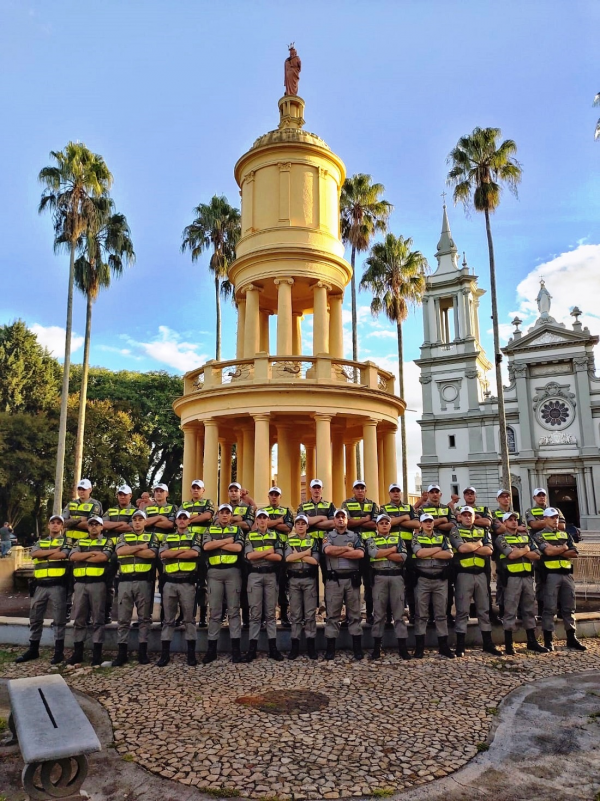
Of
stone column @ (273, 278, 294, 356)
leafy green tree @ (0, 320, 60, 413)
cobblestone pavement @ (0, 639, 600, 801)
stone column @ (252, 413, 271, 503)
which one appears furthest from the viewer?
leafy green tree @ (0, 320, 60, 413)

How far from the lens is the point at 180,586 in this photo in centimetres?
840

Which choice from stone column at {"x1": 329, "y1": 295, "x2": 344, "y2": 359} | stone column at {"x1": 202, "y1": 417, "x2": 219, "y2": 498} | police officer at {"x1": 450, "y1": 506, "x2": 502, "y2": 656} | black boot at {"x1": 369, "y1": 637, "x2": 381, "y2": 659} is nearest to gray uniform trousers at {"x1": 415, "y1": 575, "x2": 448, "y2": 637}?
police officer at {"x1": 450, "y1": 506, "x2": 502, "y2": 656}

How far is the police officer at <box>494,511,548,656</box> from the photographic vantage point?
29.1 feet

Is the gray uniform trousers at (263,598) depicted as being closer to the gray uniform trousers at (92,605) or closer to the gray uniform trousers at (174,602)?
the gray uniform trousers at (174,602)

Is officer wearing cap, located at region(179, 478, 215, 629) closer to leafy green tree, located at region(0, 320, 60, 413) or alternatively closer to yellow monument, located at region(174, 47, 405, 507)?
yellow monument, located at region(174, 47, 405, 507)

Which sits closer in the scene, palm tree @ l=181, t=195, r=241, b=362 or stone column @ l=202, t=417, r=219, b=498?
stone column @ l=202, t=417, r=219, b=498

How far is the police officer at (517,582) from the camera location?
8.86m

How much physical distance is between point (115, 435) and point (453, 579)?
3278 centimetres

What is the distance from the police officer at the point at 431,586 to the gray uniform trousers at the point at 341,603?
947mm

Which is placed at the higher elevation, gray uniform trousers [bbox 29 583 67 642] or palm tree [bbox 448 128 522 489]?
palm tree [bbox 448 128 522 489]

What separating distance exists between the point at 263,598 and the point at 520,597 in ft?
13.6

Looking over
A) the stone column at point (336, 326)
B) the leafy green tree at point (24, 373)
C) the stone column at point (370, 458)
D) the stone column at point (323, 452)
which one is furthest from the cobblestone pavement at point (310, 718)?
the leafy green tree at point (24, 373)

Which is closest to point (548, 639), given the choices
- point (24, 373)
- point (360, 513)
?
point (360, 513)

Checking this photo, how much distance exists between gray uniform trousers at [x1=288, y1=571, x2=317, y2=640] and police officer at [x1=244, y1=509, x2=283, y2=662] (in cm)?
29
